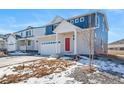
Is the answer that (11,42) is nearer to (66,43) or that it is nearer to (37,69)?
(37,69)

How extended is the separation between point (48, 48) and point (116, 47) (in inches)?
47.7

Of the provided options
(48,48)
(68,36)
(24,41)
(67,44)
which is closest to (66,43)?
(67,44)

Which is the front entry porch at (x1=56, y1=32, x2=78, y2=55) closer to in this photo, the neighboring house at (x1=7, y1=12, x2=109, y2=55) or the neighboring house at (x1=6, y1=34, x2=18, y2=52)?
the neighboring house at (x1=7, y1=12, x2=109, y2=55)

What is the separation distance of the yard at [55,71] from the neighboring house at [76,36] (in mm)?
223

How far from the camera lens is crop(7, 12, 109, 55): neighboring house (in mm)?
4875

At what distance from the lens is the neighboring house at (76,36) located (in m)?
4.87

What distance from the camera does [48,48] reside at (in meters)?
5.03

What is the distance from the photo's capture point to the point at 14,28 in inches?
189

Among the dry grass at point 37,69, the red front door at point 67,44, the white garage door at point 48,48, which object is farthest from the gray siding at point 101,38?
the white garage door at point 48,48

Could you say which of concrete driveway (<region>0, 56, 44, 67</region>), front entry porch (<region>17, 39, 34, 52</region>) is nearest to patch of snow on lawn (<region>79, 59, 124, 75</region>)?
concrete driveway (<region>0, 56, 44, 67</region>)

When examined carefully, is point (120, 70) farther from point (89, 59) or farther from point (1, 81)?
point (1, 81)

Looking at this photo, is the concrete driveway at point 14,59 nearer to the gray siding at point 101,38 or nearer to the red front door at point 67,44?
the red front door at point 67,44

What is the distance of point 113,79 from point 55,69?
3.16ft
